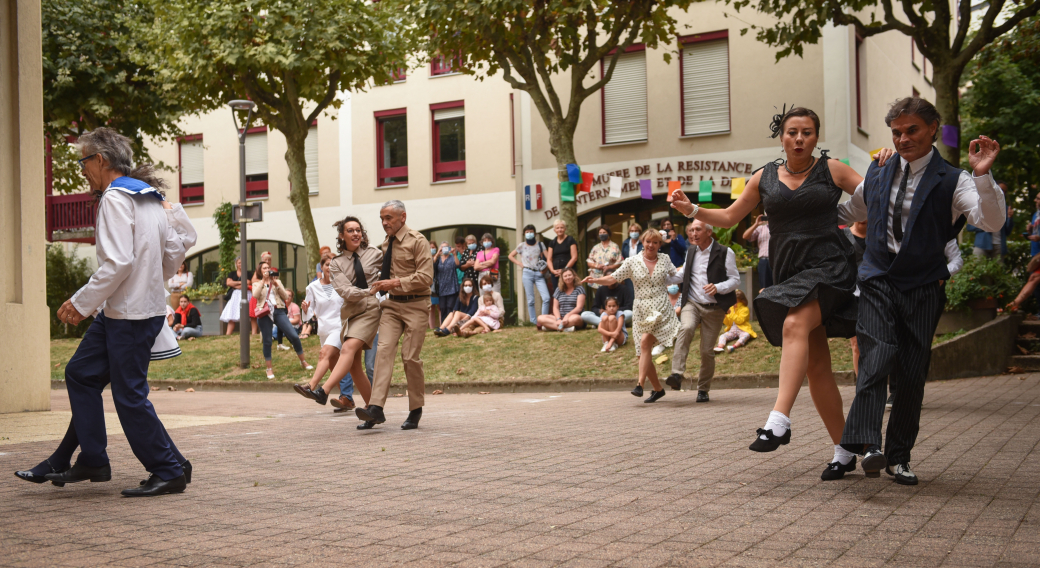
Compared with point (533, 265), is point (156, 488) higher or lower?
lower

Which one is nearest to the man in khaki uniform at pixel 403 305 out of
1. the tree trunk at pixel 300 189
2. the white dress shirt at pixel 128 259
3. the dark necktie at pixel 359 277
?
the dark necktie at pixel 359 277

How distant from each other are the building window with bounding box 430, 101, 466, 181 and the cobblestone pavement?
20.3 m

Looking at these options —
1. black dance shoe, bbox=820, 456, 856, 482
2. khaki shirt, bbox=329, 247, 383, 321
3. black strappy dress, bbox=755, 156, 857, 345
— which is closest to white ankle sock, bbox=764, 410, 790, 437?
black dance shoe, bbox=820, 456, 856, 482

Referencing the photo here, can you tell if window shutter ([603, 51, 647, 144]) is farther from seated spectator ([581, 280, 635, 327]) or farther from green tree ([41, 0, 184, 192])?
green tree ([41, 0, 184, 192])

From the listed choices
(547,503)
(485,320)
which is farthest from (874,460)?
(485,320)

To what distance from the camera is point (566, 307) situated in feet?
62.8

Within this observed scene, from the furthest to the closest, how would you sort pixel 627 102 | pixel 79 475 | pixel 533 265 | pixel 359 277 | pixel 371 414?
pixel 627 102 → pixel 533 265 → pixel 359 277 → pixel 371 414 → pixel 79 475

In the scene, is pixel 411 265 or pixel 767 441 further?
pixel 411 265

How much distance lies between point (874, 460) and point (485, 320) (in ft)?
49.4

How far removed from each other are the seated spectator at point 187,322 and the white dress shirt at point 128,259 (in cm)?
1977

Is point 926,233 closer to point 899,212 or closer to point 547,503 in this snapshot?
point 899,212

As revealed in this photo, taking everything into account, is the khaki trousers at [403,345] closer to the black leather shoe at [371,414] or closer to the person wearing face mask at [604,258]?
the black leather shoe at [371,414]

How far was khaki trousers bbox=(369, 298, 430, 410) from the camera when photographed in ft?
29.7

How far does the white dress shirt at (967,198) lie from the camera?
5043 mm
